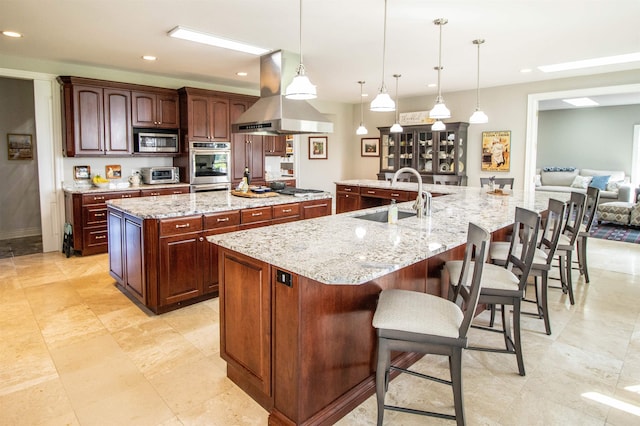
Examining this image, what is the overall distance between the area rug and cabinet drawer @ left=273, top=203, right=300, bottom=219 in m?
5.25

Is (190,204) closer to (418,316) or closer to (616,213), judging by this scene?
(418,316)

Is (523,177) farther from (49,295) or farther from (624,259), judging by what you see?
(49,295)

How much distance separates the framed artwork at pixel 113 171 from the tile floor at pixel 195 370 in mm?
2502

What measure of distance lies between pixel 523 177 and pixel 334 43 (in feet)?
14.0

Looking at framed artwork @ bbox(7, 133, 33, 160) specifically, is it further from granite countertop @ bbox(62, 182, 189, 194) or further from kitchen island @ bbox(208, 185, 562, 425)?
kitchen island @ bbox(208, 185, 562, 425)

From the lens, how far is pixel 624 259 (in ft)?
16.5

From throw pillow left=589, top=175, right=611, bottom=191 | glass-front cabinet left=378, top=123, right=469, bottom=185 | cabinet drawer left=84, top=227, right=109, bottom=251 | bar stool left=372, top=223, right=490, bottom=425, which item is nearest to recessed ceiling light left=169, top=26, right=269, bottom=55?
cabinet drawer left=84, top=227, right=109, bottom=251

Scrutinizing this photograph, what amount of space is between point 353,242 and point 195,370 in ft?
4.22

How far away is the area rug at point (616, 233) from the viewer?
6.31 m

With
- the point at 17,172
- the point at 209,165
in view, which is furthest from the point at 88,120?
the point at 17,172

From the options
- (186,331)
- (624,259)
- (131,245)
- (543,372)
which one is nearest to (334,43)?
(131,245)

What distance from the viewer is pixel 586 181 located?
29.9 feet

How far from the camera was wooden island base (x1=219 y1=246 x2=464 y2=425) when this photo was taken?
1.80 metres

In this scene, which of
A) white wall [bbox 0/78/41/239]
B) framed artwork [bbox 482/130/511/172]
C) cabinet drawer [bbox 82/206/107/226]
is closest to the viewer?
cabinet drawer [bbox 82/206/107/226]
